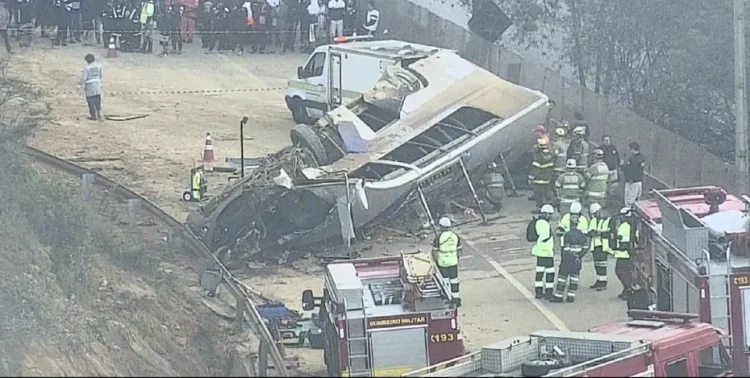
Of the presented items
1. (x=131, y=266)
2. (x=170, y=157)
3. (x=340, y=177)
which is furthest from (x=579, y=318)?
(x=170, y=157)

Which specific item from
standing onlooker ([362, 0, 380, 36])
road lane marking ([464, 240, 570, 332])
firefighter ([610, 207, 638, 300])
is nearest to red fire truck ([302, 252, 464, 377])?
road lane marking ([464, 240, 570, 332])

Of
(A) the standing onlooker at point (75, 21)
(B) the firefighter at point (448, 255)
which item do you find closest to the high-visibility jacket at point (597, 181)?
(B) the firefighter at point (448, 255)

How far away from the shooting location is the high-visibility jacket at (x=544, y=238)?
738 inches

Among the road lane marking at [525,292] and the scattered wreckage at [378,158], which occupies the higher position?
the scattered wreckage at [378,158]

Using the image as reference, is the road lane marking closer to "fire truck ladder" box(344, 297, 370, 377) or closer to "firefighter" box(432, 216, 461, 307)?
"firefighter" box(432, 216, 461, 307)

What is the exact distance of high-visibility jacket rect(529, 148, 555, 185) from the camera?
23781 mm

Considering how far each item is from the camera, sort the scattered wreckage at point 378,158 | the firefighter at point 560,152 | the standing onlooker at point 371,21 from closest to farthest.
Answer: the scattered wreckage at point 378,158, the firefighter at point 560,152, the standing onlooker at point 371,21

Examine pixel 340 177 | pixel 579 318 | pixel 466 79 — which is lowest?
pixel 579 318

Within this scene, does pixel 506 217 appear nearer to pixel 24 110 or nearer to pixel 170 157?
pixel 170 157

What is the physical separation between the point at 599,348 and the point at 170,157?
16.2 m

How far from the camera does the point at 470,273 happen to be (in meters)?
21.1

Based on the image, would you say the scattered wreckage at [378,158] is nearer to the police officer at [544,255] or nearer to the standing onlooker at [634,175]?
the standing onlooker at [634,175]

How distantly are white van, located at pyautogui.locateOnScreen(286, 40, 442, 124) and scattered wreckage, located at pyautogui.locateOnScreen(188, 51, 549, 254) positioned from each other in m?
1.72

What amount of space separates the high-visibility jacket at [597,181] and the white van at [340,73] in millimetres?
5528
